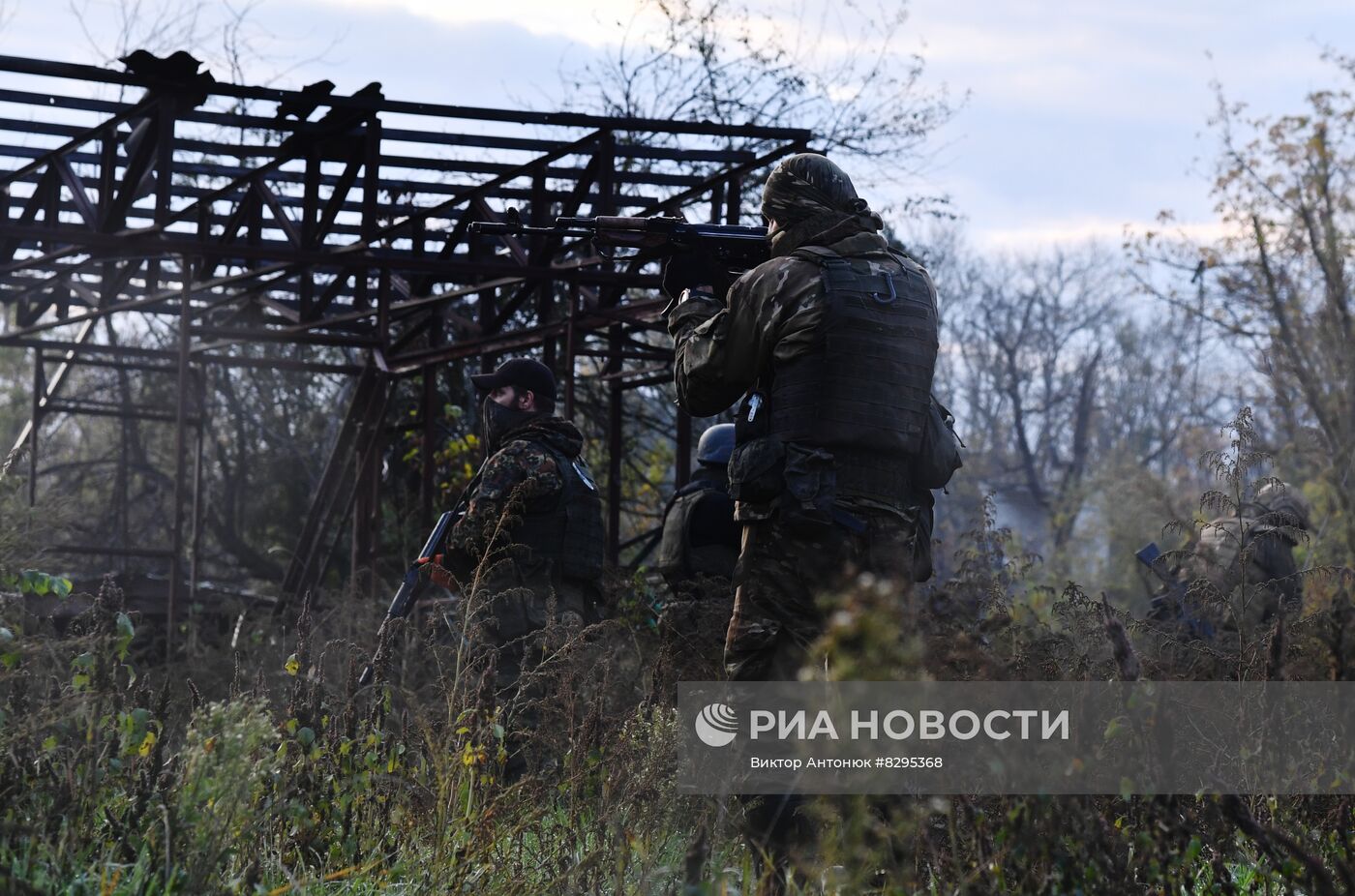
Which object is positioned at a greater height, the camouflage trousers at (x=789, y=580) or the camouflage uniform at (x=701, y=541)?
the camouflage uniform at (x=701, y=541)

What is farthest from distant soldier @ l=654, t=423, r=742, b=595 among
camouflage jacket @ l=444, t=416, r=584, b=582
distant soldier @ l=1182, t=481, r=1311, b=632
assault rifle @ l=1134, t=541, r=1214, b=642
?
distant soldier @ l=1182, t=481, r=1311, b=632

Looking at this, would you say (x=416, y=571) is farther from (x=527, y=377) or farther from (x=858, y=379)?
(x=858, y=379)

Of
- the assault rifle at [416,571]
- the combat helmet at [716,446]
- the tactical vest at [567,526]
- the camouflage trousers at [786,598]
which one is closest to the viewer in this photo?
the camouflage trousers at [786,598]

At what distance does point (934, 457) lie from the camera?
5004 mm

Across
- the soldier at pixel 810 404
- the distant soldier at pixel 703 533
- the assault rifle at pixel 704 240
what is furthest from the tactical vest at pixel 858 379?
the distant soldier at pixel 703 533

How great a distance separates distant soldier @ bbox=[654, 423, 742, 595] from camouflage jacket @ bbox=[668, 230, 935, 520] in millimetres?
2673

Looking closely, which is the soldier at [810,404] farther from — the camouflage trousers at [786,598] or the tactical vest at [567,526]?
the tactical vest at [567,526]

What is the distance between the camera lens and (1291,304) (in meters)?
25.3

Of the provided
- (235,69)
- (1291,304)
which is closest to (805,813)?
(235,69)

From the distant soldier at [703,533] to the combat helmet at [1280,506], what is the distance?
2407 mm

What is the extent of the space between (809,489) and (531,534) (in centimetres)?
282

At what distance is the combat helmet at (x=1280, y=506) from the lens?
18.7 ft

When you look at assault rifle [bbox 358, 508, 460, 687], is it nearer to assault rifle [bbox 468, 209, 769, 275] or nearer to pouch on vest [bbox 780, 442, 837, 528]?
assault rifle [bbox 468, 209, 769, 275]

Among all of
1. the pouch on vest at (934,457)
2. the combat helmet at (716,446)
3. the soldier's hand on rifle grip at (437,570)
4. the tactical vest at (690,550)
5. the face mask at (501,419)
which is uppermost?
the combat helmet at (716,446)
